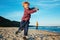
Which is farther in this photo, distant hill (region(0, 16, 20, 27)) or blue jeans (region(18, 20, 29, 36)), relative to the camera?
distant hill (region(0, 16, 20, 27))

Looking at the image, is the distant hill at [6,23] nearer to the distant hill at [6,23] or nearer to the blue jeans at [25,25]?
the distant hill at [6,23]

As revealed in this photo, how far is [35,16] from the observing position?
8.27 feet

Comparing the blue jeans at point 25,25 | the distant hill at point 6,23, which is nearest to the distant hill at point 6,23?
the distant hill at point 6,23

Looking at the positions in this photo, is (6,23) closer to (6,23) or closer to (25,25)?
(6,23)

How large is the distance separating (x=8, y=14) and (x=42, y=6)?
501 millimetres

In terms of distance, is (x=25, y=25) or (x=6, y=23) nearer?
(x=25, y=25)

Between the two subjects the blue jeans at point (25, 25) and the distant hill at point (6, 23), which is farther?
the distant hill at point (6, 23)

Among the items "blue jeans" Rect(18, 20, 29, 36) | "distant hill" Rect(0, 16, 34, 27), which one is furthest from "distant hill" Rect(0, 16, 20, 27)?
"blue jeans" Rect(18, 20, 29, 36)

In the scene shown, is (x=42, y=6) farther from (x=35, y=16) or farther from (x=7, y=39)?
(x=7, y=39)

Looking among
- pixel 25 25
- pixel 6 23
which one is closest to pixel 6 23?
pixel 6 23

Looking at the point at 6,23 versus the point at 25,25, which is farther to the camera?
the point at 6,23

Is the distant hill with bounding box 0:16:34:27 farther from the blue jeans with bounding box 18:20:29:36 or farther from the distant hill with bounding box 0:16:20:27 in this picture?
the blue jeans with bounding box 18:20:29:36

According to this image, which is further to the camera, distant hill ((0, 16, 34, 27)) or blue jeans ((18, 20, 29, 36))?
distant hill ((0, 16, 34, 27))

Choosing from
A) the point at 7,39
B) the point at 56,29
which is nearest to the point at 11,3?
the point at 7,39
